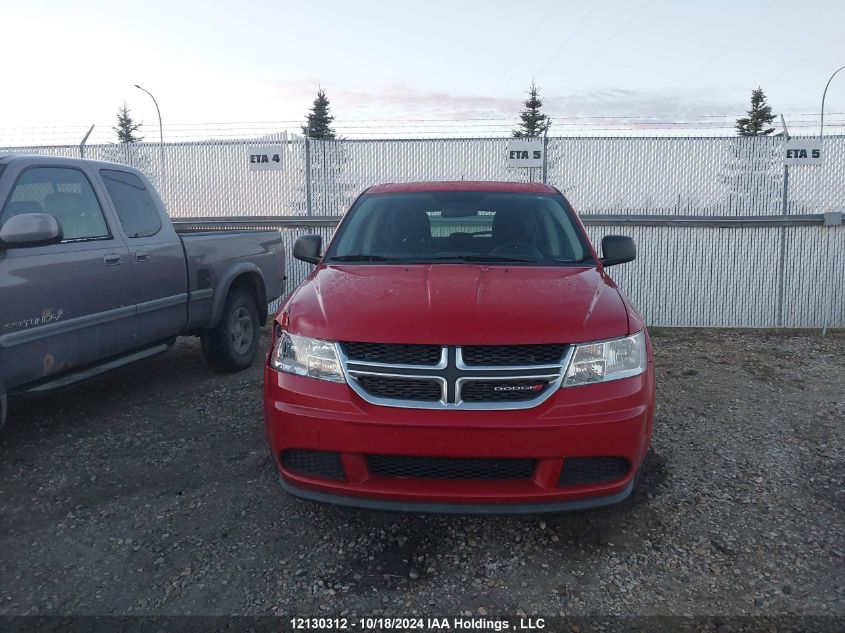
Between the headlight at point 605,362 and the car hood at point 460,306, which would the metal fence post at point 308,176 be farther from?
the headlight at point 605,362

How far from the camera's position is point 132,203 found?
502 centimetres

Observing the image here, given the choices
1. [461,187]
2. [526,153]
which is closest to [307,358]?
[461,187]

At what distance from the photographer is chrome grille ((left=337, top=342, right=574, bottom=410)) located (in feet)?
8.80

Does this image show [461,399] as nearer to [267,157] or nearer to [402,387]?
[402,387]

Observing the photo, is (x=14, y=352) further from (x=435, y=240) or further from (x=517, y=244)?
(x=517, y=244)

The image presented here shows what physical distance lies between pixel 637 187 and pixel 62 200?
343 inches

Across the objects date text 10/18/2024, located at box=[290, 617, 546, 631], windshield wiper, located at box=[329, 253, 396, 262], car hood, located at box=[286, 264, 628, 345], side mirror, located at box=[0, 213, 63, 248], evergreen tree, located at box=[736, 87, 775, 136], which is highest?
evergreen tree, located at box=[736, 87, 775, 136]

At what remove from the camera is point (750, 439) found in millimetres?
4402

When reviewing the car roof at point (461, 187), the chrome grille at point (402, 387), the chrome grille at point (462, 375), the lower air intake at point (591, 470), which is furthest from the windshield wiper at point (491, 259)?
the lower air intake at point (591, 470)

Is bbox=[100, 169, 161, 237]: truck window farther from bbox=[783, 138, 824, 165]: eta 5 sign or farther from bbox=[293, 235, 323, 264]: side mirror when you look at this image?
bbox=[783, 138, 824, 165]: eta 5 sign

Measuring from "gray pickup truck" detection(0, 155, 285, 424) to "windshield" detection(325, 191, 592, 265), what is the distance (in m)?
1.58

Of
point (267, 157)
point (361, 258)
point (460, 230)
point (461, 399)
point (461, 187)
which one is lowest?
point (461, 399)

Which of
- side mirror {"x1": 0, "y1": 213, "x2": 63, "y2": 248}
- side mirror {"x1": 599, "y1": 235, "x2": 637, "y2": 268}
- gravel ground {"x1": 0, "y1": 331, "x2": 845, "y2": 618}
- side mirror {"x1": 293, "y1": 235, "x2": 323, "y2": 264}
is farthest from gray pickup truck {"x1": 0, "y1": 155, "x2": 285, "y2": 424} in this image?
side mirror {"x1": 599, "y1": 235, "x2": 637, "y2": 268}

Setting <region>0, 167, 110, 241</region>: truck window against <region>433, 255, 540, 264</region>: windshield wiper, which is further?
<region>0, 167, 110, 241</region>: truck window
